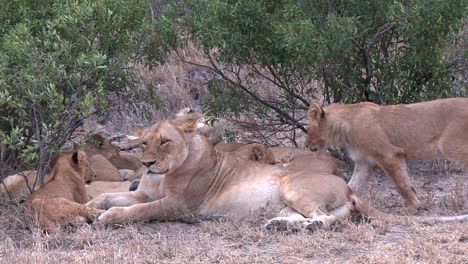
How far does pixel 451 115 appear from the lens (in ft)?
25.2

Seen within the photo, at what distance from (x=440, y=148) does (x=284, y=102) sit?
3225 millimetres

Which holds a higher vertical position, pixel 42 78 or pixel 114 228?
pixel 42 78

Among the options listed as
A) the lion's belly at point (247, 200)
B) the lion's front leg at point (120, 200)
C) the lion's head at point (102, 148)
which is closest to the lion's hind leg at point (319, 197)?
the lion's belly at point (247, 200)

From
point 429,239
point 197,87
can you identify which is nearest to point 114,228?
point 429,239

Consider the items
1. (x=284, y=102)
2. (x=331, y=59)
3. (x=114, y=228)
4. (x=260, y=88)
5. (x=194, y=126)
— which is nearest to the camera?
(x=114, y=228)

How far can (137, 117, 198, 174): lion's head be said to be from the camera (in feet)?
23.2

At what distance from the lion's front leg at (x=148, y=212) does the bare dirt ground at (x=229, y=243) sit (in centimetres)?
7

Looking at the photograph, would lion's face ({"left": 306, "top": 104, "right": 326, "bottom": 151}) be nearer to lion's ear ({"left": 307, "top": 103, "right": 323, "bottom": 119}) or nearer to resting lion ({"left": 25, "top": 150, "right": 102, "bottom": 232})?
lion's ear ({"left": 307, "top": 103, "right": 323, "bottom": 119})

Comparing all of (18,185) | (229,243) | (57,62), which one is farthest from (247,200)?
(18,185)

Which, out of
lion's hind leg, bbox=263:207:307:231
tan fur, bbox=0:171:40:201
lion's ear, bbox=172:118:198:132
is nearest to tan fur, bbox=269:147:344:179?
lion's ear, bbox=172:118:198:132

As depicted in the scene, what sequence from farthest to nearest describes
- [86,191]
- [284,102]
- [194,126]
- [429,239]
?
[284,102], [86,191], [194,126], [429,239]

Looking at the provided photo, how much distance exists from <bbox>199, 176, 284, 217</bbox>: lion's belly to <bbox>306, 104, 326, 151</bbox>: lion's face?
101cm

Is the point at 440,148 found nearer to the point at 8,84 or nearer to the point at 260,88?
Result: the point at 8,84

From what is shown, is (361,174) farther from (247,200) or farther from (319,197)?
(247,200)
